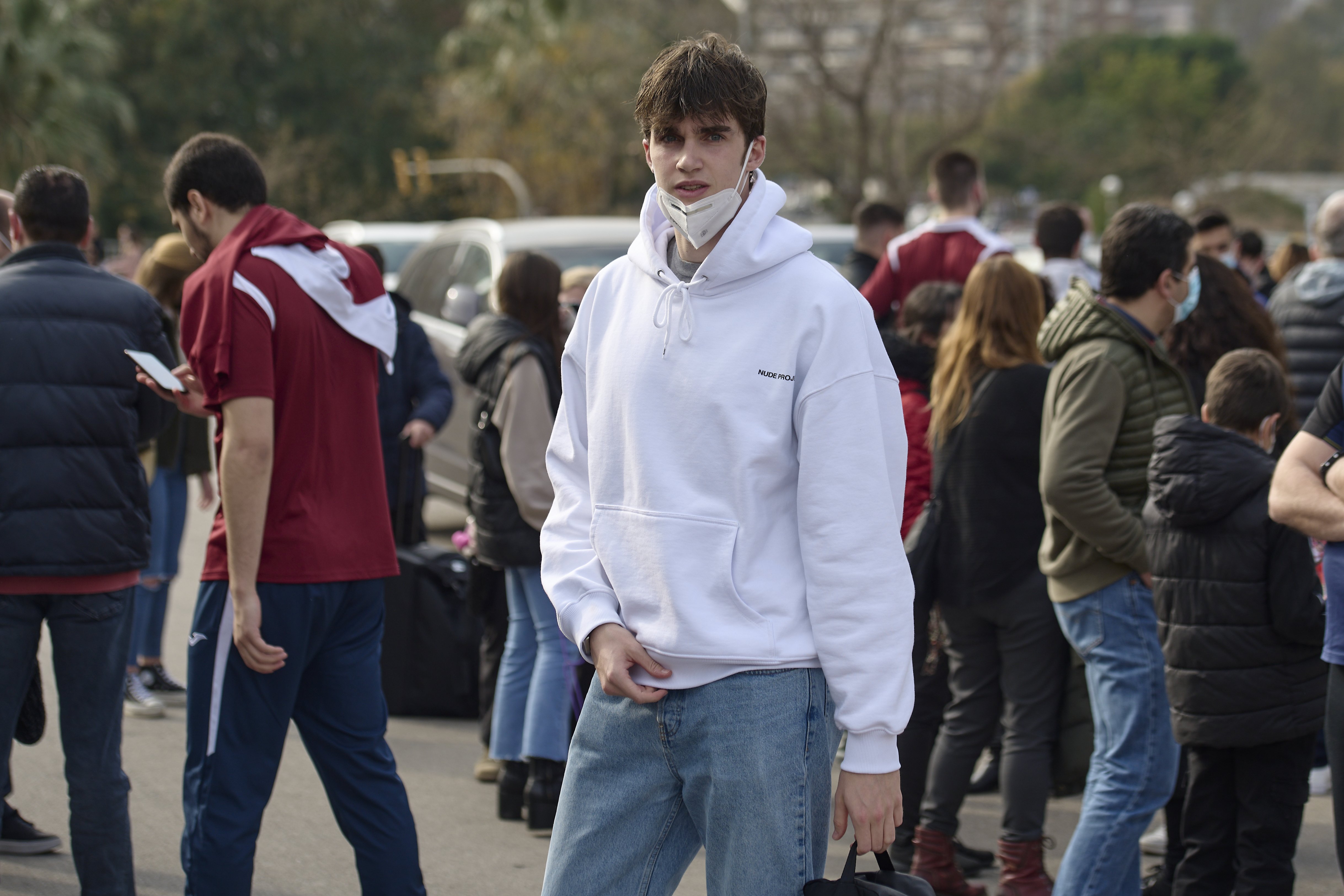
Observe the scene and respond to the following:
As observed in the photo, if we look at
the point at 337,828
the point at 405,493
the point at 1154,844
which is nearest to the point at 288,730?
the point at 337,828

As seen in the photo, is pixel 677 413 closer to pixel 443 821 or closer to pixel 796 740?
pixel 796 740

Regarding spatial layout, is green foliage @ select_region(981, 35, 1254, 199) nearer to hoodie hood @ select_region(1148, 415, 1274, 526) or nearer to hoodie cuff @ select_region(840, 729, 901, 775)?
hoodie hood @ select_region(1148, 415, 1274, 526)

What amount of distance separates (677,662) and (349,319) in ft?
5.57

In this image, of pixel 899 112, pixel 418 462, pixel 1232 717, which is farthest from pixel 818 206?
pixel 1232 717

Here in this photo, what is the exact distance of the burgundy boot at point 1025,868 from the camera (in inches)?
175

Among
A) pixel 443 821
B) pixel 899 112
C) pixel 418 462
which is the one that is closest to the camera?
pixel 443 821

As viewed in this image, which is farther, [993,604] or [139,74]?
[139,74]

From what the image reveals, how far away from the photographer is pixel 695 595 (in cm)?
237

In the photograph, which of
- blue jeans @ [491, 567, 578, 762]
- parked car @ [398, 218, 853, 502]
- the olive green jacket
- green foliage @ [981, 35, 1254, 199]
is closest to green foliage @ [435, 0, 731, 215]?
green foliage @ [981, 35, 1254, 199]

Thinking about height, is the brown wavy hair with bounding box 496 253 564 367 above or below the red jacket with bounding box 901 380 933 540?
above

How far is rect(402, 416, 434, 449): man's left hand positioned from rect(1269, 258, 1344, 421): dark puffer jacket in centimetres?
377

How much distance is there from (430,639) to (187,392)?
2.73 meters

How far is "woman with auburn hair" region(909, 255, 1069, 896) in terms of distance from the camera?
14.7ft

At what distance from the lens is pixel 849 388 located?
93.4 inches
